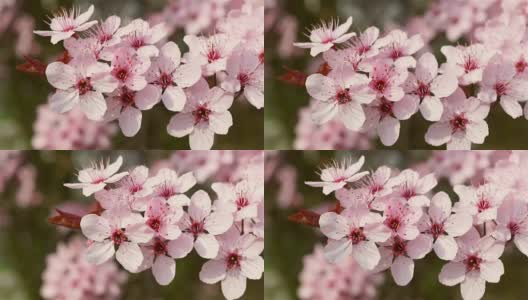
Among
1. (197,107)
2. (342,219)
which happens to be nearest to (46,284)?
(197,107)

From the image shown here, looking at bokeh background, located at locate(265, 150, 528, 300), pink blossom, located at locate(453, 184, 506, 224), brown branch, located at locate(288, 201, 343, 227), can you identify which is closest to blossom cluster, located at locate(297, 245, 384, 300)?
bokeh background, located at locate(265, 150, 528, 300)

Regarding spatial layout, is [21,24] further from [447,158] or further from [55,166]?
[447,158]

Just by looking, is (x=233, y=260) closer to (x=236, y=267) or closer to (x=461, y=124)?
(x=236, y=267)

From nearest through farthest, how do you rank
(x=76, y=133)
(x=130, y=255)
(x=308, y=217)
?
1. (x=130, y=255)
2. (x=308, y=217)
3. (x=76, y=133)

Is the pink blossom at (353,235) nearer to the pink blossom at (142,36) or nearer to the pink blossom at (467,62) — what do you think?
the pink blossom at (467,62)

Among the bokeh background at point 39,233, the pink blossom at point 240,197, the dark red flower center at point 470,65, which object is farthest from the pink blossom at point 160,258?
the dark red flower center at point 470,65

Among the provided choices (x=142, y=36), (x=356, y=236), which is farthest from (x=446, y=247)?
(x=142, y=36)
